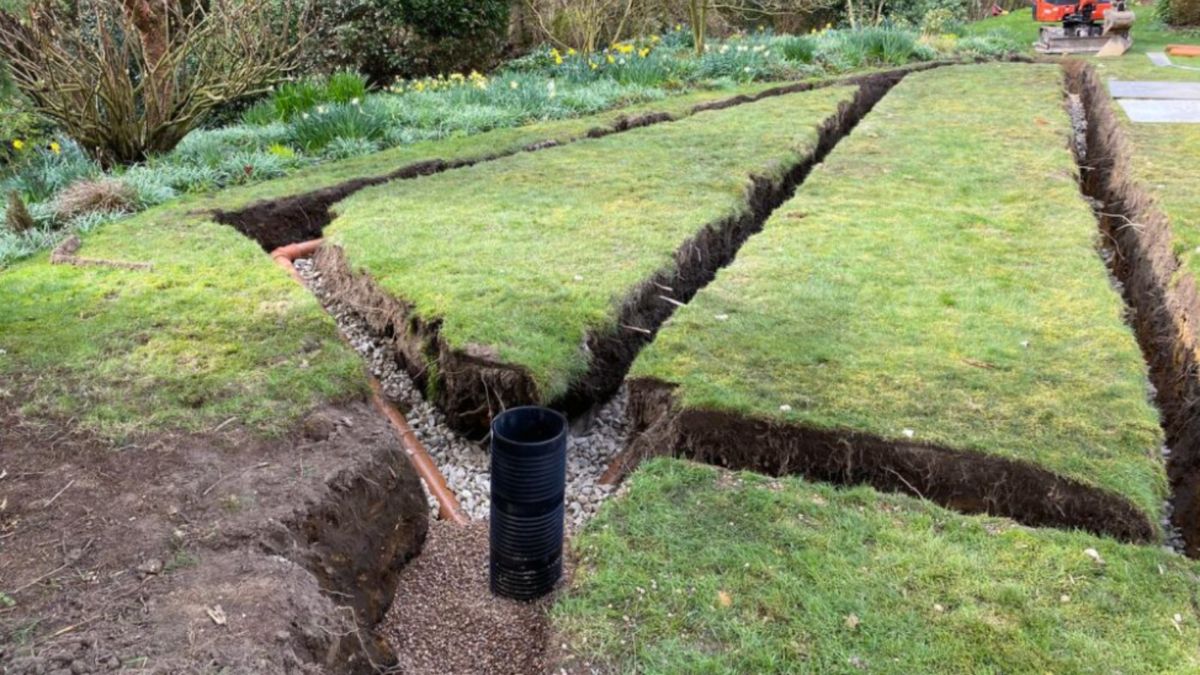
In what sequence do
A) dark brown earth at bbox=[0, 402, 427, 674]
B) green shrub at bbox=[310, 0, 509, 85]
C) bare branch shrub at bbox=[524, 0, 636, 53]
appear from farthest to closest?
bare branch shrub at bbox=[524, 0, 636, 53], green shrub at bbox=[310, 0, 509, 85], dark brown earth at bbox=[0, 402, 427, 674]

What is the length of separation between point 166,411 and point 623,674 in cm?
214

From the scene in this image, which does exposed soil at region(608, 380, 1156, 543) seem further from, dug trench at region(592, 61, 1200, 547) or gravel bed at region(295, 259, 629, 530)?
gravel bed at region(295, 259, 629, 530)

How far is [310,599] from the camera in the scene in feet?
7.79

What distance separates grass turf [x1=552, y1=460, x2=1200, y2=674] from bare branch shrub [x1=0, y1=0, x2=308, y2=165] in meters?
6.11

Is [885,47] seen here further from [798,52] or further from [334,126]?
[334,126]

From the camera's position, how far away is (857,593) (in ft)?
8.11

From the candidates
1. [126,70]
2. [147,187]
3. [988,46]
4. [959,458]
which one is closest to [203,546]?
[959,458]

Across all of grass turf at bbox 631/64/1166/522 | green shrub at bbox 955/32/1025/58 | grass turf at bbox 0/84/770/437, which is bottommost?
grass turf at bbox 631/64/1166/522

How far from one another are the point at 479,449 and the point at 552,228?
78.8 inches

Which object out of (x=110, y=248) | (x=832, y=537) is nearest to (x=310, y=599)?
(x=832, y=537)

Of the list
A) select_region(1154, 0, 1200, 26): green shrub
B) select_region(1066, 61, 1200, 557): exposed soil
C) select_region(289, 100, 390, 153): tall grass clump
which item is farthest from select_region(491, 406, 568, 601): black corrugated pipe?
select_region(1154, 0, 1200, 26): green shrub

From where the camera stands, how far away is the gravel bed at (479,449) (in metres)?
3.53

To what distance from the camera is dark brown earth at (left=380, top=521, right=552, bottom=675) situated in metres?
2.57

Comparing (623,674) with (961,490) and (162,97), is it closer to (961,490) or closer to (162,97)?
(961,490)
